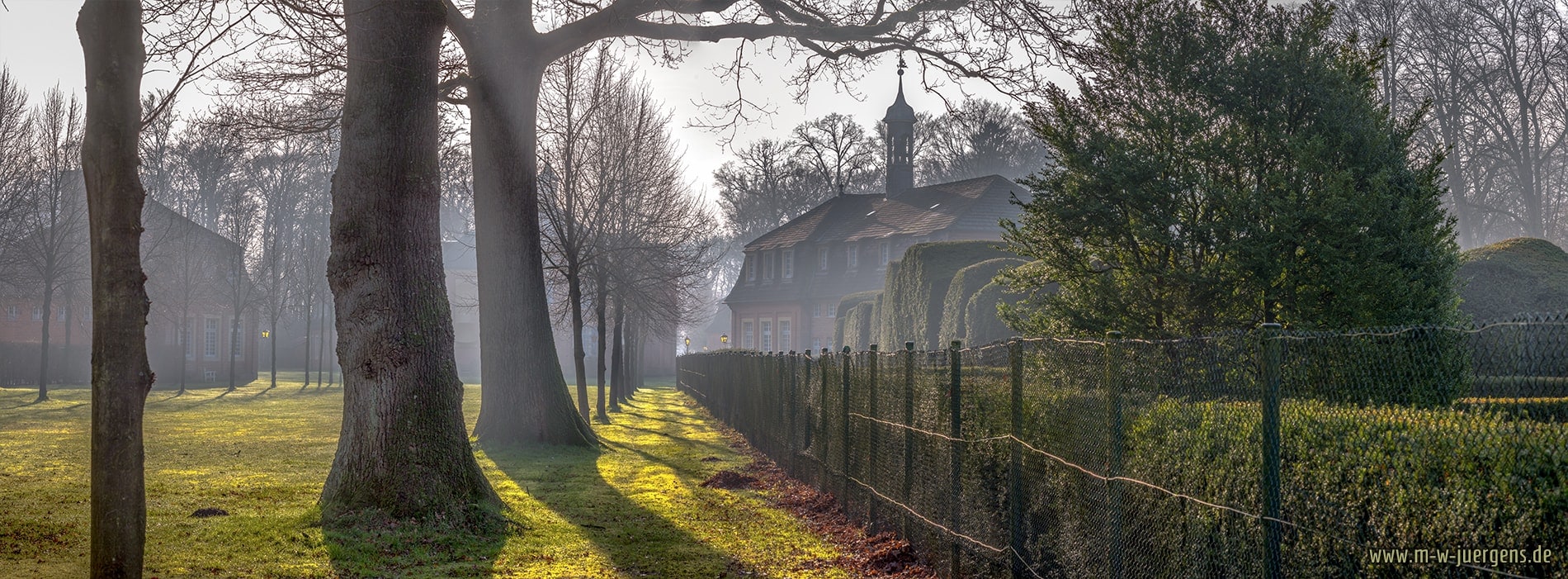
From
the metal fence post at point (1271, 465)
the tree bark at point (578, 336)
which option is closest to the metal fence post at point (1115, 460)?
the metal fence post at point (1271, 465)

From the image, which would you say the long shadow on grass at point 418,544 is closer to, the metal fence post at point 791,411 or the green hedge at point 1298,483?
the green hedge at point 1298,483

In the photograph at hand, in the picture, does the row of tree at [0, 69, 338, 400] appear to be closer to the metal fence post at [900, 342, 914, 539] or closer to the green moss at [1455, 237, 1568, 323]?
the metal fence post at [900, 342, 914, 539]

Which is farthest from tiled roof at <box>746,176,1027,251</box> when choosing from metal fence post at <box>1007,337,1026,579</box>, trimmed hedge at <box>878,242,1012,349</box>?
metal fence post at <box>1007,337,1026,579</box>

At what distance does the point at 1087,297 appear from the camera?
1298cm

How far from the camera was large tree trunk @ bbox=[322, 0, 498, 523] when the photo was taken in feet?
32.4

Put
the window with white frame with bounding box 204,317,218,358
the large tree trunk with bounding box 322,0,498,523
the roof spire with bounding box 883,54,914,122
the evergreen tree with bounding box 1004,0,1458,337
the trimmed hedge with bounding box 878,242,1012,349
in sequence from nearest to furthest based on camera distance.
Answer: the large tree trunk with bounding box 322,0,498,523
the evergreen tree with bounding box 1004,0,1458,337
the trimmed hedge with bounding box 878,242,1012,349
the window with white frame with bounding box 204,317,218,358
the roof spire with bounding box 883,54,914,122

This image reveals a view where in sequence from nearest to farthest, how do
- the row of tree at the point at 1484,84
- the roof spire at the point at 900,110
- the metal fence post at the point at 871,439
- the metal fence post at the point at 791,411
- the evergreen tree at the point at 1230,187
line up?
the metal fence post at the point at 871,439 → the evergreen tree at the point at 1230,187 → the metal fence post at the point at 791,411 → the row of tree at the point at 1484,84 → the roof spire at the point at 900,110

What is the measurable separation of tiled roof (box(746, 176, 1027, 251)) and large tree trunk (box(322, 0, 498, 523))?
35201mm

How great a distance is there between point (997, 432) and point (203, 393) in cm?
3788

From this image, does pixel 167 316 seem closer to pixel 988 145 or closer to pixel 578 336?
pixel 578 336

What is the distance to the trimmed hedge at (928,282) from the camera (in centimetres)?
3014

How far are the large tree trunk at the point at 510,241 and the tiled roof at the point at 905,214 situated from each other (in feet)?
94.4

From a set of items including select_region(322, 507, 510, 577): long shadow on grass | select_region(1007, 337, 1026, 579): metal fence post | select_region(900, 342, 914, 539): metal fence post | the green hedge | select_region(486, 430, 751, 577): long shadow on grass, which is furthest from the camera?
select_region(900, 342, 914, 539): metal fence post

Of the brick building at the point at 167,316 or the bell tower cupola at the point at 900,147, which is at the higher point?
the bell tower cupola at the point at 900,147
